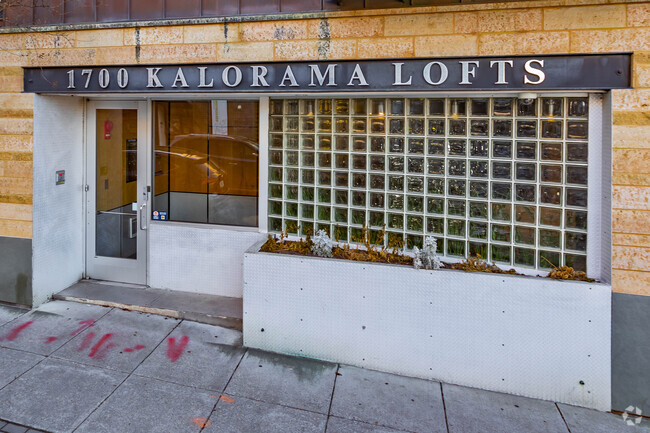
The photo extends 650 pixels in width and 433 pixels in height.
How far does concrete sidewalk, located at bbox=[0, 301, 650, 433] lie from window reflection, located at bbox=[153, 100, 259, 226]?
70.4 inches

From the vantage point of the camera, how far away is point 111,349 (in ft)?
14.8

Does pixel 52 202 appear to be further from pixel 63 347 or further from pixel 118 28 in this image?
pixel 118 28

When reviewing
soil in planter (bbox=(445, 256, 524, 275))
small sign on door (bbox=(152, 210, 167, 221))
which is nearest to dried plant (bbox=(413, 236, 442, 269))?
soil in planter (bbox=(445, 256, 524, 275))

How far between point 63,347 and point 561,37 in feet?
20.2

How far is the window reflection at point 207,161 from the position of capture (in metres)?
5.53

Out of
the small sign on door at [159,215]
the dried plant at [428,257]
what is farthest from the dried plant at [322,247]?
the small sign on door at [159,215]

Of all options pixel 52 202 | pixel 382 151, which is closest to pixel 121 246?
pixel 52 202

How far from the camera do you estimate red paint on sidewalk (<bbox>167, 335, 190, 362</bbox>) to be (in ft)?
14.5

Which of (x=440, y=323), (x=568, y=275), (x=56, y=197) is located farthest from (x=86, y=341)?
(x=568, y=275)

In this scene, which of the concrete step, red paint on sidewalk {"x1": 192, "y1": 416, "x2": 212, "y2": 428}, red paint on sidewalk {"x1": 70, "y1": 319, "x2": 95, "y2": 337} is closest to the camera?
red paint on sidewalk {"x1": 192, "y1": 416, "x2": 212, "y2": 428}

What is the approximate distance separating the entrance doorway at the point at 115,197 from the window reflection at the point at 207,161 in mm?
353

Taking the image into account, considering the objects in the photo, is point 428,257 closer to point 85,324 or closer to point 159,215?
point 159,215

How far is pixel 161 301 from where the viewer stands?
5.48 meters

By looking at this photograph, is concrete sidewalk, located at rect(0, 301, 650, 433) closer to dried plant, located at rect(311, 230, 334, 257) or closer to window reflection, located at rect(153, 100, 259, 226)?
dried plant, located at rect(311, 230, 334, 257)
